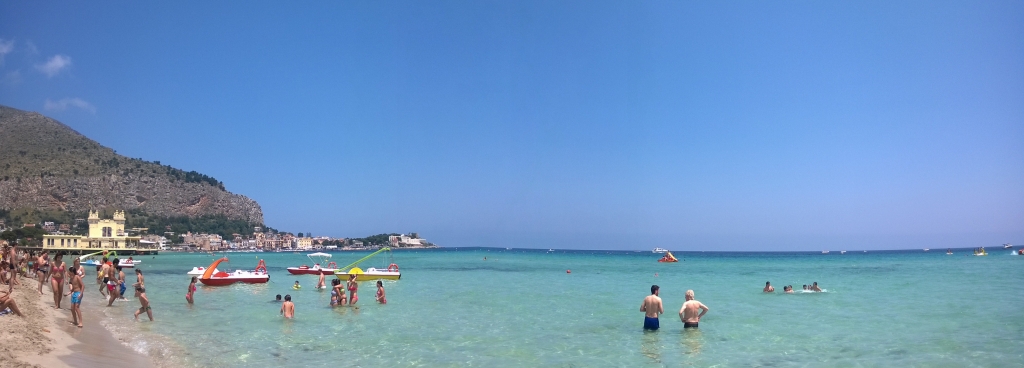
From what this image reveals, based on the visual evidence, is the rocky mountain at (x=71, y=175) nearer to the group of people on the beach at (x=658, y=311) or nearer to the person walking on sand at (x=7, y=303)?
the person walking on sand at (x=7, y=303)

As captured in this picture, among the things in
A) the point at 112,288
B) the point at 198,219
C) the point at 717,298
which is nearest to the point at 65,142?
the point at 198,219

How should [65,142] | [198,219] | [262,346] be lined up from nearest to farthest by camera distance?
[262,346] → [65,142] → [198,219]

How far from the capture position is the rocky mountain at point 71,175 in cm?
11531

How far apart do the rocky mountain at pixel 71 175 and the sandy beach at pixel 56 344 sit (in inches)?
4907

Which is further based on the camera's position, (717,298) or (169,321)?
(717,298)

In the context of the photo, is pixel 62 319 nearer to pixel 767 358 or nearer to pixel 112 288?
pixel 112 288

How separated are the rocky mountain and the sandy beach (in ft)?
409

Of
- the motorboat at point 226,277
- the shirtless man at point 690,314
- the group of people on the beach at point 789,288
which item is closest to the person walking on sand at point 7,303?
the shirtless man at point 690,314

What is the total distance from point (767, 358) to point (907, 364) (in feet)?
8.41

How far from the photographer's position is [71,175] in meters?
125

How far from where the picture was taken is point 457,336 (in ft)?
50.4

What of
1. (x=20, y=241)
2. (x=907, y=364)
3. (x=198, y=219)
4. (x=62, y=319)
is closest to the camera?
(x=907, y=364)

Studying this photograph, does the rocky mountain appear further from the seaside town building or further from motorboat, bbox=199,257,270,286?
motorboat, bbox=199,257,270,286

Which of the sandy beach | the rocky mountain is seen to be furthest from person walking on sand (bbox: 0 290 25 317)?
the rocky mountain
